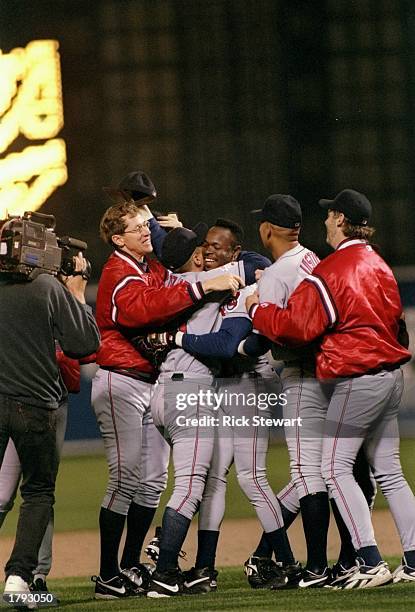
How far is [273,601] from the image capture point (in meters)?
3.07

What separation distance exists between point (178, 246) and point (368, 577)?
3.55 ft

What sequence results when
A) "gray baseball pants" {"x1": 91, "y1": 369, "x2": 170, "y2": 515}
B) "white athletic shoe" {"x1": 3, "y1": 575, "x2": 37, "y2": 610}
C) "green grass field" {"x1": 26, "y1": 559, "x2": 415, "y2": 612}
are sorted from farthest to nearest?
"gray baseball pants" {"x1": 91, "y1": 369, "x2": 170, "y2": 515} < "white athletic shoe" {"x1": 3, "y1": 575, "x2": 37, "y2": 610} < "green grass field" {"x1": 26, "y1": 559, "x2": 415, "y2": 612}

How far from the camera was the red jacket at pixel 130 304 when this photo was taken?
336 centimetres

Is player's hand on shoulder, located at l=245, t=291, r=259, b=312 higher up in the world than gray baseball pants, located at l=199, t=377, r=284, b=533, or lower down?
higher up

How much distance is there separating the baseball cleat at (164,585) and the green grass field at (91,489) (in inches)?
89.4

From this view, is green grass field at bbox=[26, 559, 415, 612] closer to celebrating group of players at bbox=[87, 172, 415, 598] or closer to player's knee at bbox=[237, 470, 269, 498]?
celebrating group of players at bbox=[87, 172, 415, 598]

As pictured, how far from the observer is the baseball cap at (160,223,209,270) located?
346 cm

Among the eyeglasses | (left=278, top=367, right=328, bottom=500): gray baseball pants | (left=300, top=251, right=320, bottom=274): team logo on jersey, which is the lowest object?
(left=278, top=367, right=328, bottom=500): gray baseball pants

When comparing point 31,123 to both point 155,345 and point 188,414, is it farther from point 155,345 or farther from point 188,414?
point 188,414

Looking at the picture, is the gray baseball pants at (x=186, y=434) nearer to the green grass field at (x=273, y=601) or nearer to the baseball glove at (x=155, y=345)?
the baseball glove at (x=155, y=345)

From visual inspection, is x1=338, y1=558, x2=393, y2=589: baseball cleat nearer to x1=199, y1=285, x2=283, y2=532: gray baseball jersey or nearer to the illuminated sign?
x1=199, y1=285, x2=283, y2=532: gray baseball jersey

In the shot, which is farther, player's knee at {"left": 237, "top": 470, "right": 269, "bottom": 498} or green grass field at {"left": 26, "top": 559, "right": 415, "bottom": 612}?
player's knee at {"left": 237, "top": 470, "right": 269, "bottom": 498}

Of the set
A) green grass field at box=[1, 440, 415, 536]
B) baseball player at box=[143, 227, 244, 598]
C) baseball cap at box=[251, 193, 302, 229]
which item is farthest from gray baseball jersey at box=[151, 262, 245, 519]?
green grass field at box=[1, 440, 415, 536]

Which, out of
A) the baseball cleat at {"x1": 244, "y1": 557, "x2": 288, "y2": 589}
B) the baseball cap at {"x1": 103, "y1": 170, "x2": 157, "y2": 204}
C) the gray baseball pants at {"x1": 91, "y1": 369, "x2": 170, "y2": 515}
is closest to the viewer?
the baseball cleat at {"x1": 244, "y1": 557, "x2": 288, "y2": 589}
